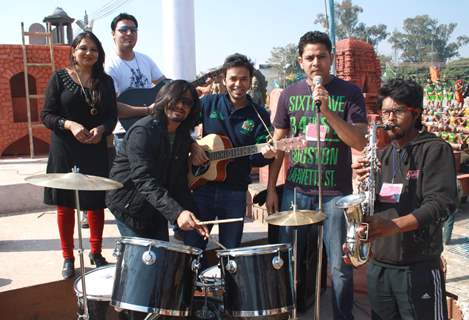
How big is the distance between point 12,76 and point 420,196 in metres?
9.63

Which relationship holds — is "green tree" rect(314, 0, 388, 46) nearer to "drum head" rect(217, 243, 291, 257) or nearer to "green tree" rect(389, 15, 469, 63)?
"green tree" rect(389, 15, 469, 63)

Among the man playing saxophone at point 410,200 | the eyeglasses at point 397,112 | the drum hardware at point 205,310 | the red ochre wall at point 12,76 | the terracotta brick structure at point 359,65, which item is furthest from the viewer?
the terracotta brick structure at point 359,65

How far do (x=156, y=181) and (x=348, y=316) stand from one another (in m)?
1.67

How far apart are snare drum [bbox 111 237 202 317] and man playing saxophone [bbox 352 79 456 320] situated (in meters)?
1.10

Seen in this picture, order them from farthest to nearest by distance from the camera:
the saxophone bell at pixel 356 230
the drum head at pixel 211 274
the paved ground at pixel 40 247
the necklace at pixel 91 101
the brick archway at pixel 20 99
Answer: the brick archway at pixel 20 99
the paved ground at pixel 40 247
the necklace at pixel 91 101
the drum head at pixel 211 274
the saxophone bell at pixel 356 230

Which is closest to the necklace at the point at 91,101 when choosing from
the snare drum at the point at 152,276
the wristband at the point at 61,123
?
the wristband at the point at 61,123

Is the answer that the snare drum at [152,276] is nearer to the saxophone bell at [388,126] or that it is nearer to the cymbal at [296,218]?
the cymbal at [296,218]

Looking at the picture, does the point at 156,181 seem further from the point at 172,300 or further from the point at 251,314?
the point at 251,314

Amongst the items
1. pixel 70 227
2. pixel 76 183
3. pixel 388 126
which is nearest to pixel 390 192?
pixel 388 126

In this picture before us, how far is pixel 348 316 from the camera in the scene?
124 inches

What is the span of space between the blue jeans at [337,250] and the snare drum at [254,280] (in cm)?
53

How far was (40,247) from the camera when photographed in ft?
14.7

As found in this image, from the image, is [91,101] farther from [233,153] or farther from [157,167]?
[233,153]

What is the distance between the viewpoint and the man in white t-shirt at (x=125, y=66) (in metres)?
4.02
